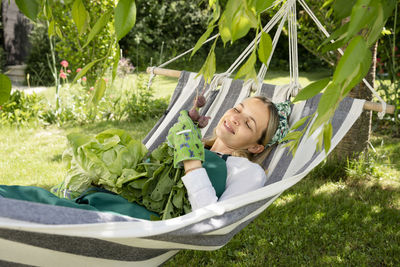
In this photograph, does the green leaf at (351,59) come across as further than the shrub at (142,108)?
No

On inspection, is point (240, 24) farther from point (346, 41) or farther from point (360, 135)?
point (360, 135)

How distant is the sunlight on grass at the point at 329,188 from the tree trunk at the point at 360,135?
0.24 m

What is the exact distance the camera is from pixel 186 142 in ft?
5.43

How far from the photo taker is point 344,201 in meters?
2.75

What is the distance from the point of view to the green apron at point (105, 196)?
1.47 metres

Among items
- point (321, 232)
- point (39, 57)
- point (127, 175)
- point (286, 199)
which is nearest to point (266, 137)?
point (127, 175)

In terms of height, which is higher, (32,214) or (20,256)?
(32,214)

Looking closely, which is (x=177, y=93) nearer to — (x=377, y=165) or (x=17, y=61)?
(x=377, y=165)

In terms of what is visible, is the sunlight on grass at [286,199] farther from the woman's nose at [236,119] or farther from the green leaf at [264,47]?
the green leaf at [264,47]

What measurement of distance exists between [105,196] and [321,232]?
4.45ft

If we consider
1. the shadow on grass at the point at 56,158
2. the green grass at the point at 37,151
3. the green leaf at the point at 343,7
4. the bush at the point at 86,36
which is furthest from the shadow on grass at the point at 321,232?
the bush at the point at 86,36

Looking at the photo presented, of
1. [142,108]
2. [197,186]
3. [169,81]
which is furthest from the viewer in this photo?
[169,81]

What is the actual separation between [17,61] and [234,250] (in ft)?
27.3

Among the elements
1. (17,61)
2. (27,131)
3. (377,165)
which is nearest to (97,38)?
(27,131)
